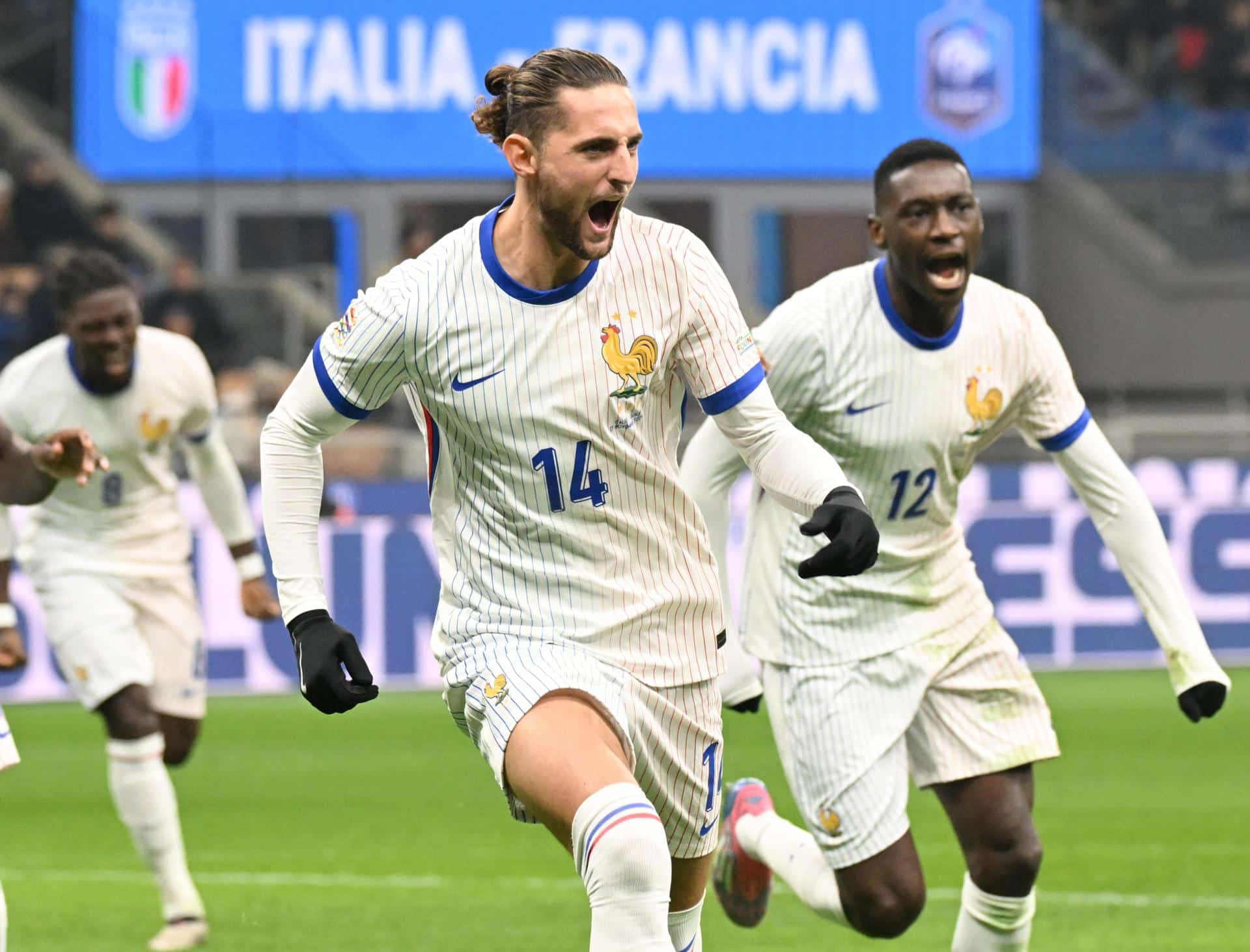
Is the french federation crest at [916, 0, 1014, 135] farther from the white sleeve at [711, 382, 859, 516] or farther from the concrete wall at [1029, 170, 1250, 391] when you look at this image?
the white sleeve at [711, 382, 859, 516]

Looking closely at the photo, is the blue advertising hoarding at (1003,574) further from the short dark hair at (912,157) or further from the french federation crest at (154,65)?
the french federation crest at (154,65)

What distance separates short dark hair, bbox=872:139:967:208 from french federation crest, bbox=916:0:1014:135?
1712cm

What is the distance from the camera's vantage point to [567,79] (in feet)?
14.4

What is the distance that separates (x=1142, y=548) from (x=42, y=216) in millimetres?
14515

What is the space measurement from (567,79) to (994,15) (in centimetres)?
1870

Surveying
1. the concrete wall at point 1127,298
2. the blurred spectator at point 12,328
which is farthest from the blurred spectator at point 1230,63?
the blurred spectator at point 12,328

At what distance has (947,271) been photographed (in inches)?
222

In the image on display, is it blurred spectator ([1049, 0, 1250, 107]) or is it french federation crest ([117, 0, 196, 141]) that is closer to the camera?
french federation crest ([117, 0, 196, 141])

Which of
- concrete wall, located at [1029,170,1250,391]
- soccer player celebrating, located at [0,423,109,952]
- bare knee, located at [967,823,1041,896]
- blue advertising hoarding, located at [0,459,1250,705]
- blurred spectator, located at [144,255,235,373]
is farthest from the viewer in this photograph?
concrete wall, located at [1029,170,1250,391]

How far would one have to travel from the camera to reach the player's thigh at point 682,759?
15.0 feet

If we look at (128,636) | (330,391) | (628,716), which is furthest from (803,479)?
(128,636)

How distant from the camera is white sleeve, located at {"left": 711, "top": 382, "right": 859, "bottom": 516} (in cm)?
456

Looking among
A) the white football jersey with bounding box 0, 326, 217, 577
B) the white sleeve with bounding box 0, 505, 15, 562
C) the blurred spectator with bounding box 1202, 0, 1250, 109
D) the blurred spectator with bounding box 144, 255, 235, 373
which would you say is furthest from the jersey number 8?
the blurred spectator with bounding box 1202, 0, 1250, 109

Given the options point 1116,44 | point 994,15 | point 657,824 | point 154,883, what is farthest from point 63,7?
point 657,824
